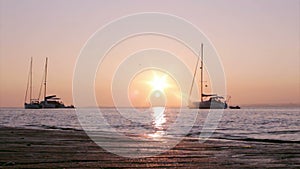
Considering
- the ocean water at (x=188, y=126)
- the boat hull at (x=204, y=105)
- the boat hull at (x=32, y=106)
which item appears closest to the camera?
the ocean water at (x=188, y=126)

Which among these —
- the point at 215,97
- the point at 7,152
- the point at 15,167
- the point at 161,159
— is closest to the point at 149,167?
the point at 161,159

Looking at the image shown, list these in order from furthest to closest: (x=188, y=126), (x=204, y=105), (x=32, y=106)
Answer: (x=32, y=106)
(x=204, y=105)
(x=188, y=126)

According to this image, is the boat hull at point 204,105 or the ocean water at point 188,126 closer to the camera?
the ocean water at point 188,126

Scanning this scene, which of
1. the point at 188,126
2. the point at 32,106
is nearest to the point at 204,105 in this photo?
the point at 32,106

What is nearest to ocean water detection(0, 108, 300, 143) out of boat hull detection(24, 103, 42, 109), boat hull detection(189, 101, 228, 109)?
boat hull detection(189, 101, 228, 109)

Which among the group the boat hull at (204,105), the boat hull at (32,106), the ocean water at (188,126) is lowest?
the ocean water at (188,126)

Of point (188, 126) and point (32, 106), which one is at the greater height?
point (32, 106)

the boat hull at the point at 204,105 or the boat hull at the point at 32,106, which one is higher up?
the boat hull at the point at 32,106

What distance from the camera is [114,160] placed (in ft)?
49.2

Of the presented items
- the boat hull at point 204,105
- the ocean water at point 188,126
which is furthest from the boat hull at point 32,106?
the ocean water at point 188,126

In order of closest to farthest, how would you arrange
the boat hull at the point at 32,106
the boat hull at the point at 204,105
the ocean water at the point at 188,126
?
the ocean water at the point at 188,126
the boat hull at the point at 204,105
the boat hull at the point at 32,106

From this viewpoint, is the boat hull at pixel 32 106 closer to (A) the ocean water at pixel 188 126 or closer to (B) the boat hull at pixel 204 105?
(B) the boat hull at pixel 204 105

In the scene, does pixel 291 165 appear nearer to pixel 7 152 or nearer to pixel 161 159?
pixel 161 159

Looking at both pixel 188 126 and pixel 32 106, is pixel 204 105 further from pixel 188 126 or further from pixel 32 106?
pixel 188 126
